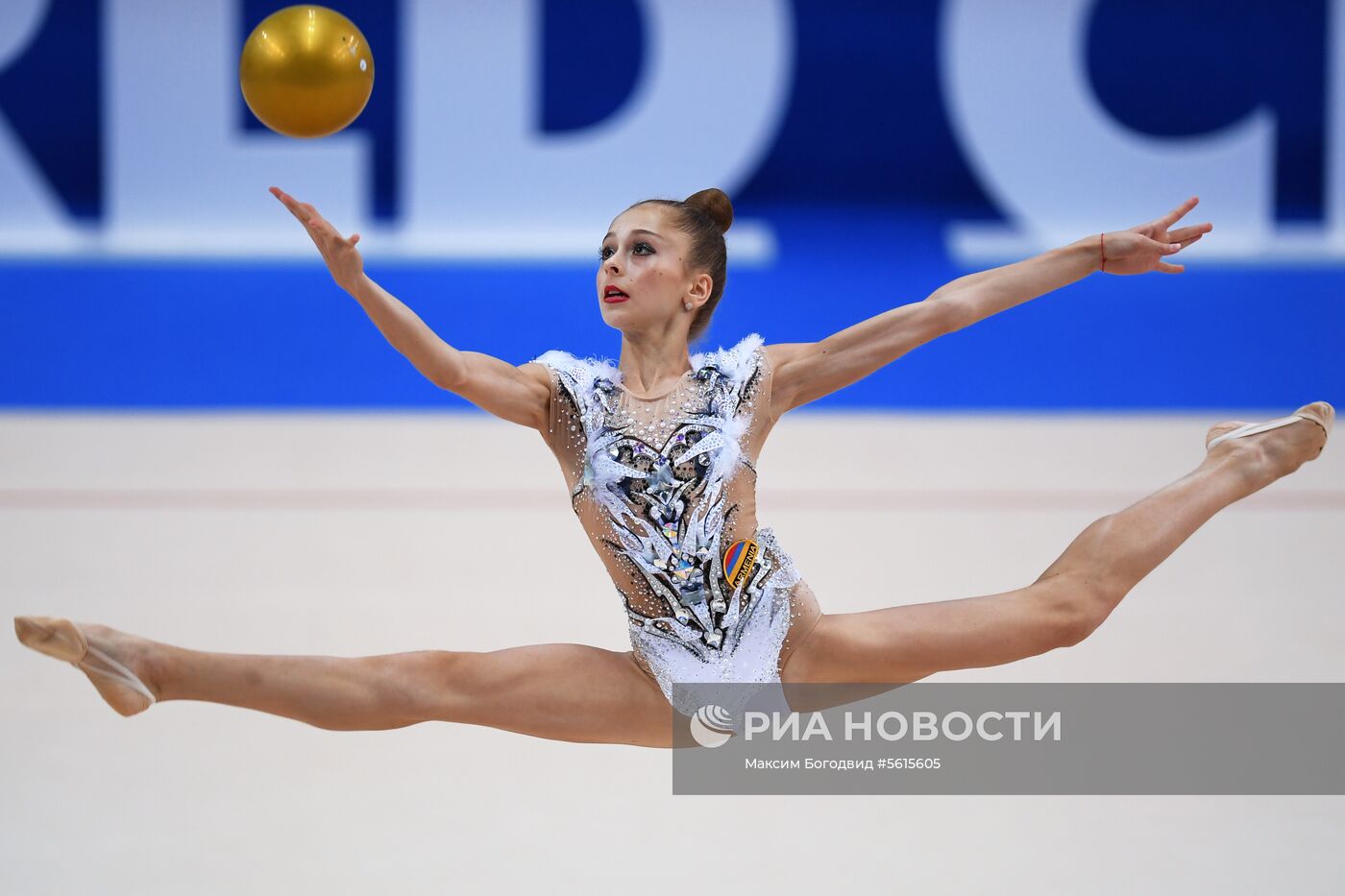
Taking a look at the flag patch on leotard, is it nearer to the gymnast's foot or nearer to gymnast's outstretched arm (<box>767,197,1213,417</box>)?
gymnast's outstretched arm (<box>767,197,1213,417</box>)

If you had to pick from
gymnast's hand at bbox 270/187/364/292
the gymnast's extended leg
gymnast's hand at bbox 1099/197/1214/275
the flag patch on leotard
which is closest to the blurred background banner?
gymnast's hand at bbox 1099/197/1214/275

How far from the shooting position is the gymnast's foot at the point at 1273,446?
3.28 m

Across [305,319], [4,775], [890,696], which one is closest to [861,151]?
[305,319]

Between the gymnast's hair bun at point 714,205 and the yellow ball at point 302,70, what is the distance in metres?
0.77

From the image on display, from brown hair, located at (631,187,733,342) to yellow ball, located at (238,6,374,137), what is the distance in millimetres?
673

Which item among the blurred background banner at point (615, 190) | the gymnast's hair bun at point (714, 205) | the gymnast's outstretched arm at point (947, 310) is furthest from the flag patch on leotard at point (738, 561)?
the blurred background banner at point (615, 190)

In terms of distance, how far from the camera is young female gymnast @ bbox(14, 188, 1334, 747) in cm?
285

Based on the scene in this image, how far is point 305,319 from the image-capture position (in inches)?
357

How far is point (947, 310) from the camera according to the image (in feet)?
9.98

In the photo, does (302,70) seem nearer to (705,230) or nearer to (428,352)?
(428,352)

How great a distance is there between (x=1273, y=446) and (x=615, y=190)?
20.7 ft

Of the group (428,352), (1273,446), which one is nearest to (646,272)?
(428,352)

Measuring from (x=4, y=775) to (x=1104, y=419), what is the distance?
6.68 meters

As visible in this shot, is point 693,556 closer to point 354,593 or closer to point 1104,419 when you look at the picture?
point 354,593
